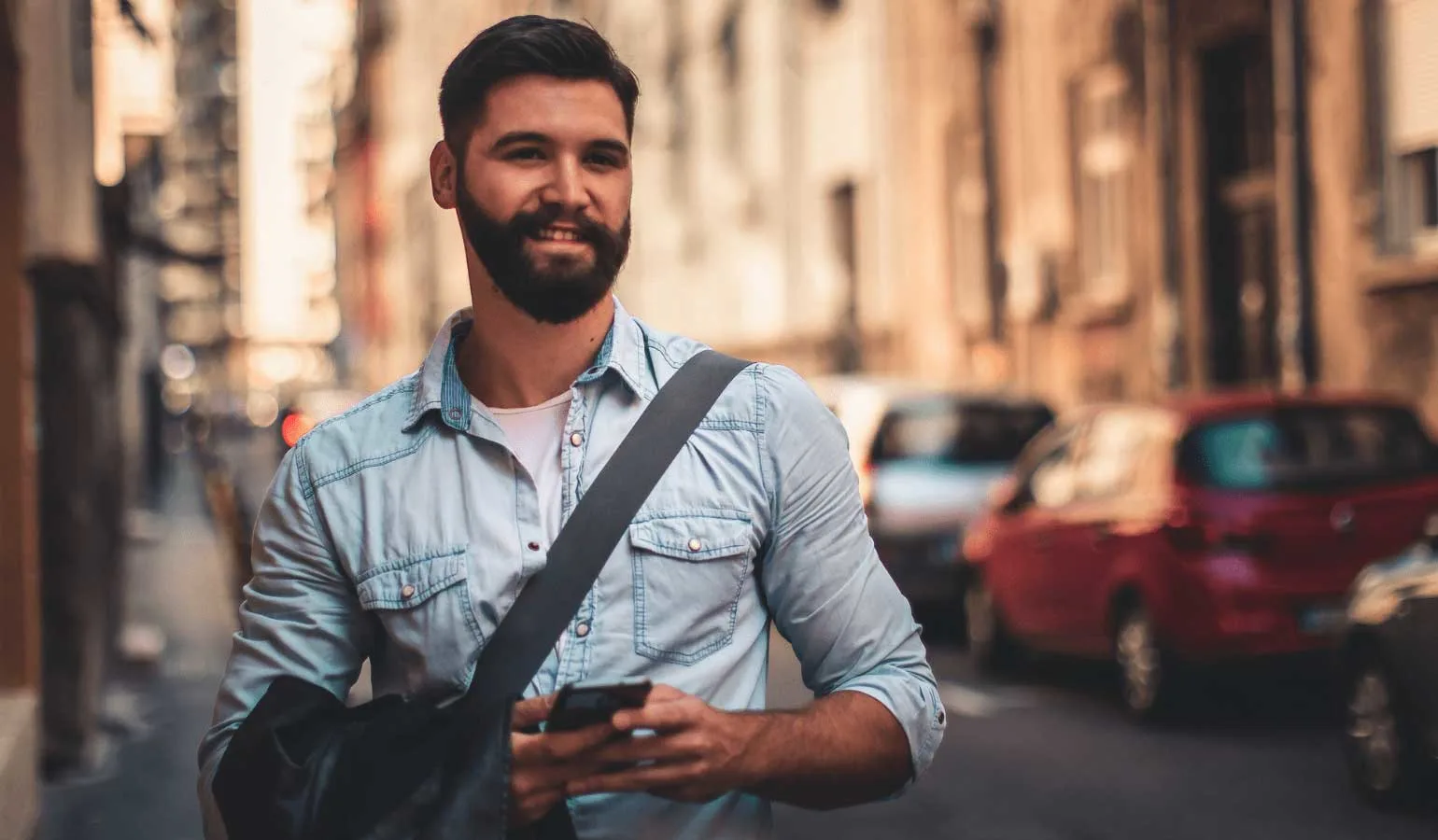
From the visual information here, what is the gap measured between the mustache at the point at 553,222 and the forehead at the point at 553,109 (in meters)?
0.09

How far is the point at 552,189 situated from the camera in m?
2.72

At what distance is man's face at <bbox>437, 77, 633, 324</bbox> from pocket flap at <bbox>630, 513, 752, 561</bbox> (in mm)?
289

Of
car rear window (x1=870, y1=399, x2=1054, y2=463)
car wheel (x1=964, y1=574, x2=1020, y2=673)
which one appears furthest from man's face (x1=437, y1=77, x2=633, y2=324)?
car rear window (x1=870, y1=399, x2=1054, y2=463)

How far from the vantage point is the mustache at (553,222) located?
2.73 meters

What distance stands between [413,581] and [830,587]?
50 cm

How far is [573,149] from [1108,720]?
31.1ft

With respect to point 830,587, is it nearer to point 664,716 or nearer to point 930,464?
point 664,716

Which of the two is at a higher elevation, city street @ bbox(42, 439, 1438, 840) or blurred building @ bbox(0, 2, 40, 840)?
blurred building @ bbox(0, 2, 40, 840)

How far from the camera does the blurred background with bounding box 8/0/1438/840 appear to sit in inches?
362

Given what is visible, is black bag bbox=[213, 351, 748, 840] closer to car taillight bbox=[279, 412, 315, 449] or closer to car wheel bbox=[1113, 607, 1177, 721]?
car wheel bbox=[1113, 607, 1177, 721]

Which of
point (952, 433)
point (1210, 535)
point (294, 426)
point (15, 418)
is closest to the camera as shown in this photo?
point (15, 418)

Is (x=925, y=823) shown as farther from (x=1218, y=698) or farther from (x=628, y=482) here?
(x=628, y=482)

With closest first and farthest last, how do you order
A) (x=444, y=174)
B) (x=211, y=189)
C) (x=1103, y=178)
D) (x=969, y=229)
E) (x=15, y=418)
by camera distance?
(x=444, y=174)
(x=15, y=418)
(x=1103, y=178)
(x=969, y=229)
(x=211, y=189)

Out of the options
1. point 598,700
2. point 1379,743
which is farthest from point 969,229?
point 598,700
